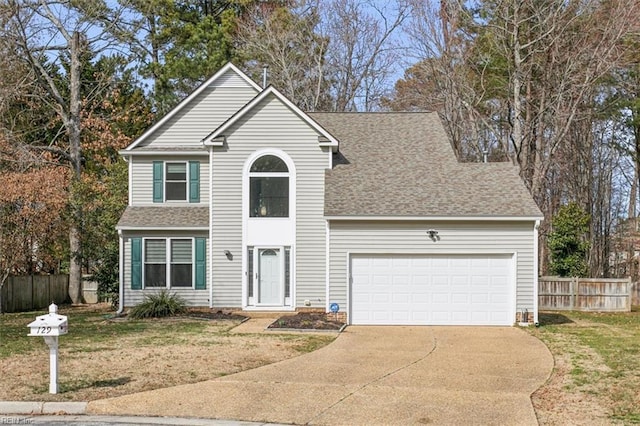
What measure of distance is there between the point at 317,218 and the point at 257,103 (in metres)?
3.82

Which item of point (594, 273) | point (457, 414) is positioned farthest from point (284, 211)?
point (594, 273)

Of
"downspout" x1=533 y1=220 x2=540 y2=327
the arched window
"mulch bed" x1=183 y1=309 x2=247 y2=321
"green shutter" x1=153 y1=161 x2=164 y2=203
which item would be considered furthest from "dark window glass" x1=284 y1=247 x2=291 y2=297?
"downspout" x1=533 y1=220 x2=540 y2=327

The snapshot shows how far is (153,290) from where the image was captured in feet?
77.2

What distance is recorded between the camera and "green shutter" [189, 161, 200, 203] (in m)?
24.4

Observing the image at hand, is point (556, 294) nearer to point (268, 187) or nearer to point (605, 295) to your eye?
point (605, 295)

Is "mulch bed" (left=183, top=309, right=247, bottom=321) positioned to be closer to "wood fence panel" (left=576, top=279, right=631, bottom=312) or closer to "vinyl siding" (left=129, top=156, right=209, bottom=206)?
"vinyl siding" (left=129, top=156, right=209, bottom=206)

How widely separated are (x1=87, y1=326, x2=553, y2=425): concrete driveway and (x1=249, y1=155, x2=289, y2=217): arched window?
7.18 m

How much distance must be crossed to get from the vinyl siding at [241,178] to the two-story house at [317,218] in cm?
3

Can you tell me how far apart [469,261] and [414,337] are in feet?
12.6

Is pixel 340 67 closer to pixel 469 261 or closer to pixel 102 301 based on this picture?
pixel 102 301

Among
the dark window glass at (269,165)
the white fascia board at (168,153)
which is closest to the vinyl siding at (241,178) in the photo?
the dark window glass at (269,165)

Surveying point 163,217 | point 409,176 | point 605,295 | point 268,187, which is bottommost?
point 605,295

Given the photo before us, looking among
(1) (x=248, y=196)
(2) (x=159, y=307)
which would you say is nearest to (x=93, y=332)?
(2) (x=159, y=307)

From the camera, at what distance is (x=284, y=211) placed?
75.6 feet
